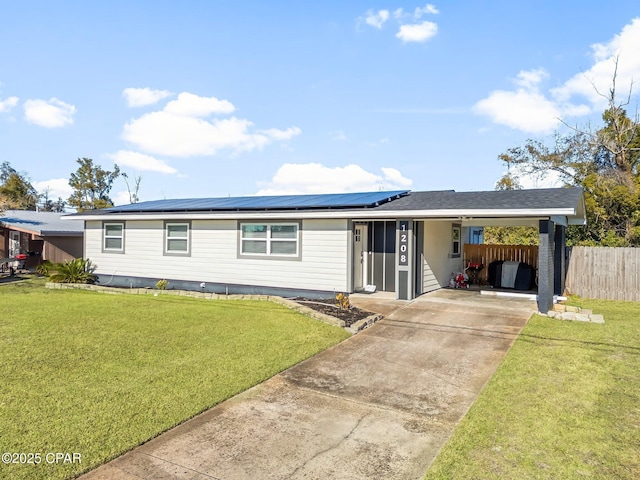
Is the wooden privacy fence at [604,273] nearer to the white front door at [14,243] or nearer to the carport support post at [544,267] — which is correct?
the carport support post at [544,267]

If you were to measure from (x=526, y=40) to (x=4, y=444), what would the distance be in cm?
1703

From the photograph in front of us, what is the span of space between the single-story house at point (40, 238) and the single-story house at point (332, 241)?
22.6ft

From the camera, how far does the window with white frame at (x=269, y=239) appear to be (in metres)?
12.5

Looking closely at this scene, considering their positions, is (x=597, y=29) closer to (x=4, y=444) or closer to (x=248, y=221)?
(x=248, y=221)

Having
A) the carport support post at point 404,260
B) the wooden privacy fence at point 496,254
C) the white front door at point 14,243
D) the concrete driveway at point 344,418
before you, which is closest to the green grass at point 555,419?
the concrete driveway at point 344,418

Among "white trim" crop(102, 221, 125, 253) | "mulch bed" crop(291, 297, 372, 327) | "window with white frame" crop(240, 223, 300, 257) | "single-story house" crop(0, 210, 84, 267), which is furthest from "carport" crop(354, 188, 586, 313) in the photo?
"single-story house" crop(0, 210, 84, 267)

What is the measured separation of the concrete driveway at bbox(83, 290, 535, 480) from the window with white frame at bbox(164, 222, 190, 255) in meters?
8.86

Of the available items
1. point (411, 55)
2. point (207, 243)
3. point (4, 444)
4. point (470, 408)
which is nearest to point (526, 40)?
point (411, 55)

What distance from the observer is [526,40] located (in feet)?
46.9

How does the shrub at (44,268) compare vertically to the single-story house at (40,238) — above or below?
below

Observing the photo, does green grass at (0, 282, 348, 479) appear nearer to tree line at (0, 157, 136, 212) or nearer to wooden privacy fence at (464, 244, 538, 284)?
wooden privacy fence at (464, 244, 538, 284)

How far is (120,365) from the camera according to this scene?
5906 millimetres

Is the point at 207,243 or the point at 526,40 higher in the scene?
the point at 526,40

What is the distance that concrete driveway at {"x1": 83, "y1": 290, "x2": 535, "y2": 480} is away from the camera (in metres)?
3.46
